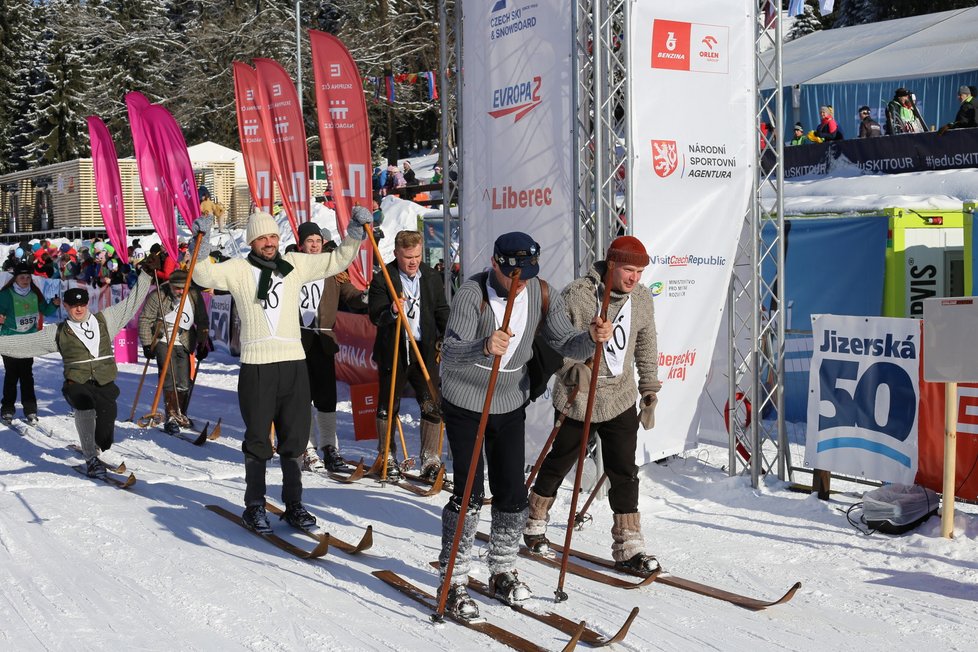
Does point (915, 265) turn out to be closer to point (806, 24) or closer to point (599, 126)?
point (599, 126)

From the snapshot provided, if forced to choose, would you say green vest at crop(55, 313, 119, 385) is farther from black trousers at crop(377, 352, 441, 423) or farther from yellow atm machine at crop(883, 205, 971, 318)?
yellow atm machine at crop(883, 205, 971, 318)

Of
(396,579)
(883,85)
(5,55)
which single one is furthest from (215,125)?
(396,579)

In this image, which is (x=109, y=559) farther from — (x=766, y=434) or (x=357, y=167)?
(x=357, y=167)

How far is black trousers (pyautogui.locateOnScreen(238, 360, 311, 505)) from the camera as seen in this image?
6.89m

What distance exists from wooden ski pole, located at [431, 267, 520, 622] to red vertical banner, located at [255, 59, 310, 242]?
10392mm

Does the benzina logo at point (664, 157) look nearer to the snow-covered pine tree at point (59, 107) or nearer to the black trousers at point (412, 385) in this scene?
the black trousers at point (412, 385)

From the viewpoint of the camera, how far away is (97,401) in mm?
9070

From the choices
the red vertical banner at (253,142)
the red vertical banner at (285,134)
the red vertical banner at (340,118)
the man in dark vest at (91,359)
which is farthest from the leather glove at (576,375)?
the red vertical banner at (253,142)

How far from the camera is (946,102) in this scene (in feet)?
74.6

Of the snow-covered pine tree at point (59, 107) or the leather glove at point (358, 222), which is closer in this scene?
the leather glove at point (358, 222)

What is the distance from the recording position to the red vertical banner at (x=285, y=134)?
50.2ft

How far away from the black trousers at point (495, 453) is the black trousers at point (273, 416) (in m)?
1.80

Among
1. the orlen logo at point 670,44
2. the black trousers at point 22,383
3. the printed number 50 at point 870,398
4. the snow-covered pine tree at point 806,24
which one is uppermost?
the snow-covered pine tree at point 806,24

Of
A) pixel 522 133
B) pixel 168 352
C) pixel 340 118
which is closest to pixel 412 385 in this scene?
pixel 522 133
